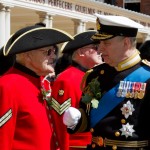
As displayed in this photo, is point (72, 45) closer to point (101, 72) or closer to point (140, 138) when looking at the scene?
point (101, 72)

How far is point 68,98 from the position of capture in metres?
4.62

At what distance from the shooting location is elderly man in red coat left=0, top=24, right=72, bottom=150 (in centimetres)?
349

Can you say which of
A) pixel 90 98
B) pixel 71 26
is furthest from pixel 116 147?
pixel 71 26

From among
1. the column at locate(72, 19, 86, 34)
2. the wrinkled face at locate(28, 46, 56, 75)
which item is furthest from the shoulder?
the column at locate(72, 19, 86, 34)

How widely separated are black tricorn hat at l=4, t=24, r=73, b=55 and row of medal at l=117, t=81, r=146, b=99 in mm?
708

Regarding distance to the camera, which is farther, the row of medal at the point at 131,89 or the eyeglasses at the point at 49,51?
the eyeglasses at the point at 49,51

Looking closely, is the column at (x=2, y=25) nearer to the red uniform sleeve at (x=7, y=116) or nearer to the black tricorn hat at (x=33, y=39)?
the black tricorn hat at (x=33, y=39)

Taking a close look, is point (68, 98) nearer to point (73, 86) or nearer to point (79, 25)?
point (73, 86)

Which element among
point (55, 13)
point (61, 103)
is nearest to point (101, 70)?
point (61, 103)

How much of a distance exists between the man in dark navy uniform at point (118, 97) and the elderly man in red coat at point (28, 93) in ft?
1.03

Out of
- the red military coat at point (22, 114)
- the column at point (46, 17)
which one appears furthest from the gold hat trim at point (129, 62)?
the column at point (46, 17)

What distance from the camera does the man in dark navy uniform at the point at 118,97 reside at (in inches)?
130

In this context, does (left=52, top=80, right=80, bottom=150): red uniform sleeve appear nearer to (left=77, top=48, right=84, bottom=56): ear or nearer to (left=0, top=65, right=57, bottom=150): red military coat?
(left=0, top=65, right=57, bottom=150): red military coat

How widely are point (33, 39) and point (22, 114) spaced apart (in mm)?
616
